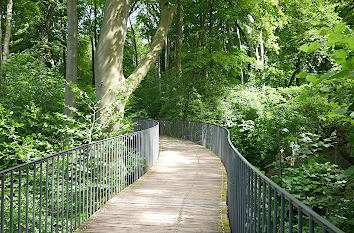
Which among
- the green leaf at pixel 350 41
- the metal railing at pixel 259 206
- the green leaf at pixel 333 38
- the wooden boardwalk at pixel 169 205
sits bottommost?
the wooden boardwalk at pixel 169 205

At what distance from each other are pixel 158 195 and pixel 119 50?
4894 millimetres

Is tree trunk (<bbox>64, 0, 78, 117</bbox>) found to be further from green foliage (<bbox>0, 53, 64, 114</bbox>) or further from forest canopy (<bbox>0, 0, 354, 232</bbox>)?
green foliage (<bbox>0, 53, 64, 114</bbox>)

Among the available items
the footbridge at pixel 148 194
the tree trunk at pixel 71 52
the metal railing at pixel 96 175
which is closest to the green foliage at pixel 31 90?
the tree trunk at pixel 71 52

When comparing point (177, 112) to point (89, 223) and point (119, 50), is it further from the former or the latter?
point (89, 223)

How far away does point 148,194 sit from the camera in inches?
269

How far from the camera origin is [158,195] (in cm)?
677

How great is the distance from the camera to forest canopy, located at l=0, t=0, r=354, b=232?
5246mm

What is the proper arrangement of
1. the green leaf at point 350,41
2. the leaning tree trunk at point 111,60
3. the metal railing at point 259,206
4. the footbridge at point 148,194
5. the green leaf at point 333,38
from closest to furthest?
the metal railing at point 259,206, the green leaf at point 350,41, the green leaf at point 333,38, the footbridge at point 148,194, the leaning tree trunk at point 111,60

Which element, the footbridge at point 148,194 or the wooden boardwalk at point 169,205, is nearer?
the footbridge at point 148,194

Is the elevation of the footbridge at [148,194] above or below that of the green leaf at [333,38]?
below

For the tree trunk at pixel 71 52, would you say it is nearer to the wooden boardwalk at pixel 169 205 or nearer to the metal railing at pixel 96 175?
the metal railing at pixel 96 175

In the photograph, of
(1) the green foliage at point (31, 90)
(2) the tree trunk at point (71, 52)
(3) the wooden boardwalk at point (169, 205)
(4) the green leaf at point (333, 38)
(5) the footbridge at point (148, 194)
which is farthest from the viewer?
(1) the green foliage at point (31, 90)

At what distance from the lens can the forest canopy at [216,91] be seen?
525 cm

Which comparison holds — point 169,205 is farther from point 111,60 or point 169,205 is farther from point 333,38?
point 111,60
